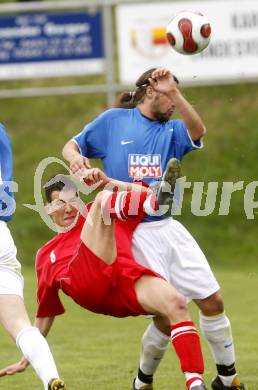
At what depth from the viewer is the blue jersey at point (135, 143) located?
6.96 meters

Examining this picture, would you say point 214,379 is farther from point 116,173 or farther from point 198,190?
point 198,190

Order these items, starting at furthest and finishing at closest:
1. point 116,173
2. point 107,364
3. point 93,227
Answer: point 107,364 < point 116,173 < point 93,227

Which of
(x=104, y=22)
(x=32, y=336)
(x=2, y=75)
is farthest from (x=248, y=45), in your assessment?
(x=32, y=336)

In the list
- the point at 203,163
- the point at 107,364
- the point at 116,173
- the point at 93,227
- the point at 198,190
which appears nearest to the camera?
the point at 93,227

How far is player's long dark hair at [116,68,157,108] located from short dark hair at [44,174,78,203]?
23.5 inches

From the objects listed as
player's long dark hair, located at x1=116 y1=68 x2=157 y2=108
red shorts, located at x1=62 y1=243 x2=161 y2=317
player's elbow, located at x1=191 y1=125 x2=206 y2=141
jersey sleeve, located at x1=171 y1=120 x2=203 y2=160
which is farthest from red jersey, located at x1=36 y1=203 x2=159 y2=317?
player's long dark hair, located at x1=116 y1=68 x2=157 y2=108

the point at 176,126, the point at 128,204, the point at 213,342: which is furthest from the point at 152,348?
the point at 176,126

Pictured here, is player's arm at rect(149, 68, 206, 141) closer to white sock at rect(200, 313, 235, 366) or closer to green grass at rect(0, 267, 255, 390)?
white sock at rect(200, 313, 235, 366)

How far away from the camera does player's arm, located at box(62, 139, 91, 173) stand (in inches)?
271

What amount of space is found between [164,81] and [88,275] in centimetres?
122

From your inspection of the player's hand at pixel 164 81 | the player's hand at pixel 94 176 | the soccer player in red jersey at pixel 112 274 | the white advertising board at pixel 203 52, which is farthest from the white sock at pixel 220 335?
the white advertising board at pixel 203 52

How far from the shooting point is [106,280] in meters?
6.59

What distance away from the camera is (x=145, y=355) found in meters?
7.25

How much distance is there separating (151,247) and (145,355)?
0.76 meters
